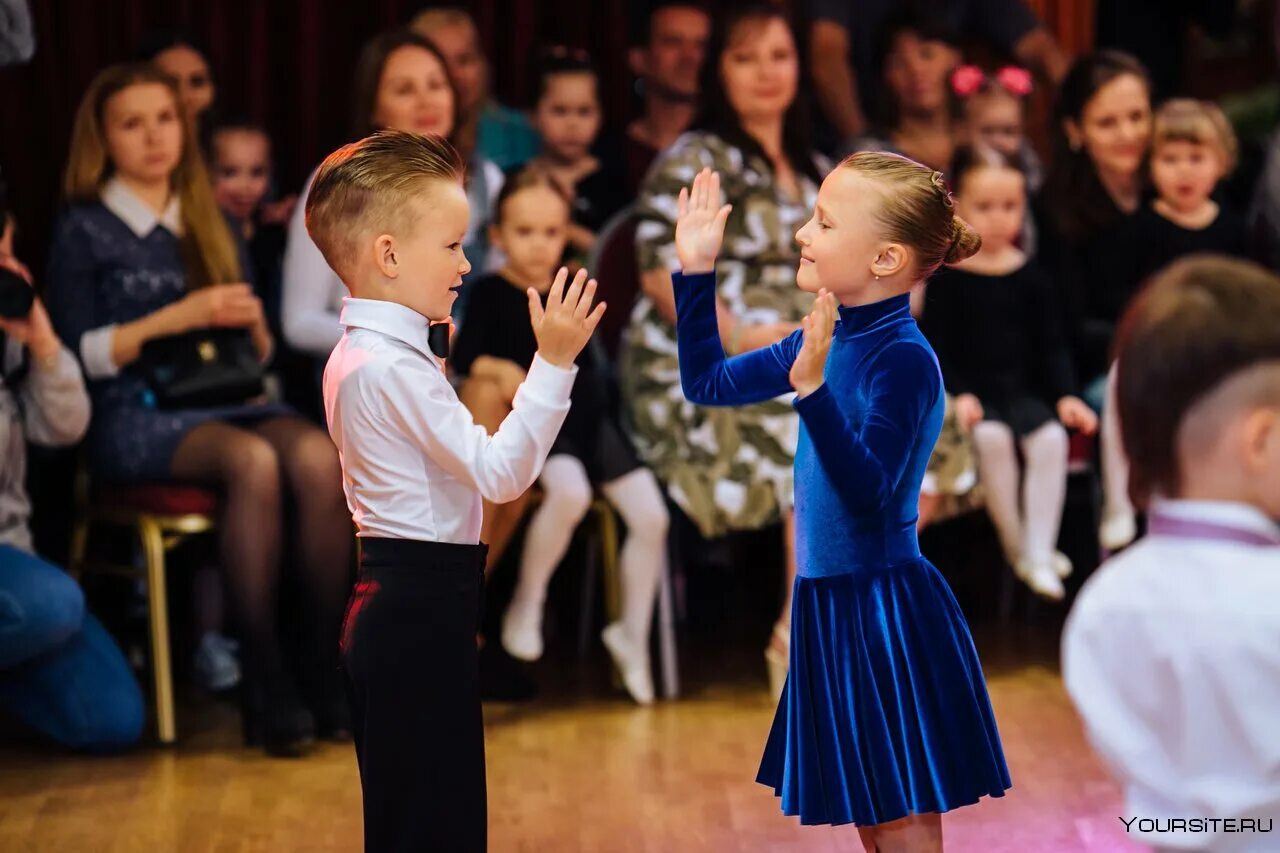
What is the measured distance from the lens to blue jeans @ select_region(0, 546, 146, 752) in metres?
3.37

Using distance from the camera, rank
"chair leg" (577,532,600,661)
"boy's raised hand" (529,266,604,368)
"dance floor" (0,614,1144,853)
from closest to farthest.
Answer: "boy's raised hand" (529,266,604,368) < "dance floor" (0,614,1144,853) < "chair leg" (577,532,600,661)

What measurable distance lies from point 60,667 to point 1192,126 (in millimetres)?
3083

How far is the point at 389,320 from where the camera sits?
2.12 m

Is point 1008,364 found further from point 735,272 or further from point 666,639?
point 666,639

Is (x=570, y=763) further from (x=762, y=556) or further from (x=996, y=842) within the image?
(x=762, y=556)

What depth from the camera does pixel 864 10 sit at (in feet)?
16.8

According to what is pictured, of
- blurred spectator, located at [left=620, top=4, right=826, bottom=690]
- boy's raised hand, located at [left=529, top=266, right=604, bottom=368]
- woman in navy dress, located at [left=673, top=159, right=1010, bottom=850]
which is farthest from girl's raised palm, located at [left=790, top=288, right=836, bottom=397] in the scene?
blurred spectator, located at [left=620, top=4, right=826, bottom=690]

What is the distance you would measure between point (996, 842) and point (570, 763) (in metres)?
0.90

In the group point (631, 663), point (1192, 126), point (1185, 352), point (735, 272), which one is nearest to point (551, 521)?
point (631, 663)

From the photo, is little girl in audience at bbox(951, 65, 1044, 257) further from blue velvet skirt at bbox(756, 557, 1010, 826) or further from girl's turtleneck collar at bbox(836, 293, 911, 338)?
blue velvet skirt at bbox(756, 557, 1010, 826)

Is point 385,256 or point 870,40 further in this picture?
point 870,40

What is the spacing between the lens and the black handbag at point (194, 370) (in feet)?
12.0

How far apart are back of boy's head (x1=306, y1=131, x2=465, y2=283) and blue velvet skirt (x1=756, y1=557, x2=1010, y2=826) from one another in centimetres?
74

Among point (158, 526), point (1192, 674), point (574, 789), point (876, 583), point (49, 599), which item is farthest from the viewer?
point (158, 526)
